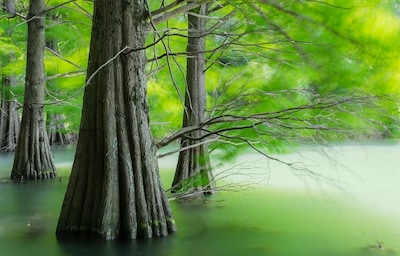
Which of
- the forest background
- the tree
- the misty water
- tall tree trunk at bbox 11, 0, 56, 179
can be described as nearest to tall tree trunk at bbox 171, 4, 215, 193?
the forest background

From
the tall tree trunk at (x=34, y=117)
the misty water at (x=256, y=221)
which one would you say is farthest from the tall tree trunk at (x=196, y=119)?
the tall tree trunk at (x=34, y=117)

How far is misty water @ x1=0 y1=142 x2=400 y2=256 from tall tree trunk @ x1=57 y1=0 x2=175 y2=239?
5.6 inches

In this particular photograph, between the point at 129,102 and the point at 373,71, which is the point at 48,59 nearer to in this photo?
the point at 129,102

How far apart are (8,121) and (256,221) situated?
347 inches

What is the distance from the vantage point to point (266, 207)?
206 inches

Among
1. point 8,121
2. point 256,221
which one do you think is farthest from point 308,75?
point 8,121

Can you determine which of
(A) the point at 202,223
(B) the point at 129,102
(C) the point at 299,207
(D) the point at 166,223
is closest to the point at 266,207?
(C) the point at 299,207

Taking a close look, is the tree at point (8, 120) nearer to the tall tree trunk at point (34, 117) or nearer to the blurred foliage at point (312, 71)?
the tall tree trunk at point (34, 117)

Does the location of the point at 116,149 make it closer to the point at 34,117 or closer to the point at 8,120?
the point at 34,117

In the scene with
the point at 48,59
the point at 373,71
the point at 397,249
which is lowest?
the point at 397,249

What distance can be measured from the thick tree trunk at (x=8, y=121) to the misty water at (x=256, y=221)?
508 cm

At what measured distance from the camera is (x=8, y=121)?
12.2 meters

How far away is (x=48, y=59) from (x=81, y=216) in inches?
224

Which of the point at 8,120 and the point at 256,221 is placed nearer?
the point at 256,221
